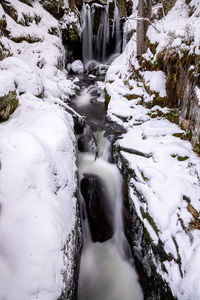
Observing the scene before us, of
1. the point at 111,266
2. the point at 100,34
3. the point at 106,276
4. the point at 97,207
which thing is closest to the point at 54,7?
the point at 100,34

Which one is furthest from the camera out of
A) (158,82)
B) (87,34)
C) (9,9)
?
(87,34)

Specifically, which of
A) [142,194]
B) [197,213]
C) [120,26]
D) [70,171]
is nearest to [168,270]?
[197,213]

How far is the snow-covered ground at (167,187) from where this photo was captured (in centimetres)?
221

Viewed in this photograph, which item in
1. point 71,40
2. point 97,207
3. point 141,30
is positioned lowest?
point 97,207

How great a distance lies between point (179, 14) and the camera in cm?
596

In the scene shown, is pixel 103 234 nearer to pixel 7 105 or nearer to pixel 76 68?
pixel 7 105

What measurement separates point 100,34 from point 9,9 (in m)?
→ 8.88

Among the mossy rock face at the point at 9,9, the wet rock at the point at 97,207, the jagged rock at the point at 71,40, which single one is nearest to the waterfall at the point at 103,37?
the jagged rock at the point at 71,40

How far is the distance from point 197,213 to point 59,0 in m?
18.8

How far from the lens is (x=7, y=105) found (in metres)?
3.91

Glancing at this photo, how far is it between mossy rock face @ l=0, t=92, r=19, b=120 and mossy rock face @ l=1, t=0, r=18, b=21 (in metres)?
9.68

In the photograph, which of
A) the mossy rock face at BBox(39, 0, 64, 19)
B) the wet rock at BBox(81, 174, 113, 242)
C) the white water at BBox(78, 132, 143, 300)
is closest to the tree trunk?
the white water at BBox(78, 132, 143, 300)

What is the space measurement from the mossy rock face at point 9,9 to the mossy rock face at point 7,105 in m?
9.68

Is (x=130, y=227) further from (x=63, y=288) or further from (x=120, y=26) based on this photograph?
(x=120, y=26)
